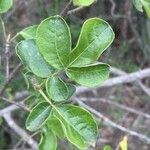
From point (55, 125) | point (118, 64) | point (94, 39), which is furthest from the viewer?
point (118, 64)

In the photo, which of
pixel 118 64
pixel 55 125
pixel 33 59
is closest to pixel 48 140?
pixel 55 125

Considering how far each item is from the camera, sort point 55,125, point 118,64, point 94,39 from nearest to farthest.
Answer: point 94,39, point 55,125, point 118,64

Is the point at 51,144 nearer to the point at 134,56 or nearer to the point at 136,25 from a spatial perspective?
the point at 136,25

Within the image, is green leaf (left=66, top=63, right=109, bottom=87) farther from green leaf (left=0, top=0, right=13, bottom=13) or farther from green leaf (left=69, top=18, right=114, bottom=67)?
green leaf (left=0, top=0, right=13, bottom=13)

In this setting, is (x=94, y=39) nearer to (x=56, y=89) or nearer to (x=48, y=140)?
(x=56, y=89)

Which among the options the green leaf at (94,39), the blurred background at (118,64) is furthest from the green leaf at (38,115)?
the blurred background at (118,64)

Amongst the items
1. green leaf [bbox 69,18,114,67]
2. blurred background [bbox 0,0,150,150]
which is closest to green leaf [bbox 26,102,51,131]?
green leaf [bbox 69,18,114,67]
